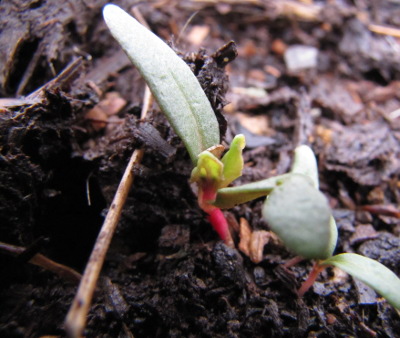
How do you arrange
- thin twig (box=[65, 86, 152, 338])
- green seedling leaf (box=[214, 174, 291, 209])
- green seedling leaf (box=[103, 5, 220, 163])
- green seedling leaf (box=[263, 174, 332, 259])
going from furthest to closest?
green seedling leaf (box=[103, 5, 220, 163])
green seedling leaf (box=[214, 174, 291, 209])
green seedling leaf (box=[263, 174, 332, 259])
thin twig (box=[65, 86, 152, 338])

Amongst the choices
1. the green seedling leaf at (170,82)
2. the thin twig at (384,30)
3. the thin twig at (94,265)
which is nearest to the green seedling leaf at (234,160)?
the green seedling leaf at (170,82)

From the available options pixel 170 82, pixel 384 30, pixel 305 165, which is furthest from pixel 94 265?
pixel 384 30

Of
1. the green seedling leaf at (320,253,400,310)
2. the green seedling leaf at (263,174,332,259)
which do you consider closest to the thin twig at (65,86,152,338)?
the green seedling leaf at (263,174,332,259)

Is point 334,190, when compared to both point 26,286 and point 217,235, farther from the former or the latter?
point 26,286

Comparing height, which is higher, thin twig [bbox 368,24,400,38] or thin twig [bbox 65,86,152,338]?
thin twig [bbox 65,86,152,338]

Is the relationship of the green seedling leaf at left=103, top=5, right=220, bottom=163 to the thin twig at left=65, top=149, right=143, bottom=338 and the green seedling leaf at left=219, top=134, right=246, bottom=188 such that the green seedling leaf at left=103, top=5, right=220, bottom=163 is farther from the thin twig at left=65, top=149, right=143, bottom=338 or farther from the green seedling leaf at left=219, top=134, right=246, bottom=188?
the thin twig at left=65, top=149, right=143, bottom=338

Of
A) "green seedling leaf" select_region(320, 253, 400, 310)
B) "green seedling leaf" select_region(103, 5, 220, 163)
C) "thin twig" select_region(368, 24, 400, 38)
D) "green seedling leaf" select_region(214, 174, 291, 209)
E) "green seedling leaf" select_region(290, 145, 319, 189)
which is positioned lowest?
"thin twig" select_region(368, 24, 400, 38)
